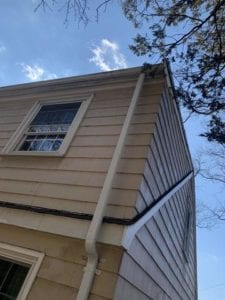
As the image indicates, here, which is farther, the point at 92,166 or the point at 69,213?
the point at 92,166

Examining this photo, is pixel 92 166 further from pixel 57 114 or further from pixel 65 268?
pixel 57 114

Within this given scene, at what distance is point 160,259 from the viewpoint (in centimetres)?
435

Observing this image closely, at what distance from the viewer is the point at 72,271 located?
9.50 ft

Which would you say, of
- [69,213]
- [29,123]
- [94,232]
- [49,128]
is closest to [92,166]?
[69,213]

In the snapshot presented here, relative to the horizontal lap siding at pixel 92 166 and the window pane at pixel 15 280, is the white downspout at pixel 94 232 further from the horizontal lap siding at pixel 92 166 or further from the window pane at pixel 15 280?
the window pane at pixel 15 280

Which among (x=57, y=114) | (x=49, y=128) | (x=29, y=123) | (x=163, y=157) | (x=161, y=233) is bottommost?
(x=161, y=233)

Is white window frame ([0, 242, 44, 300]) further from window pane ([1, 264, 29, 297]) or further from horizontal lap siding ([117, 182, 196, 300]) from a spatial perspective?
horizontal lap siding ([117, 182, 196, 300])

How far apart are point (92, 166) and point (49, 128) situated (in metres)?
1.67

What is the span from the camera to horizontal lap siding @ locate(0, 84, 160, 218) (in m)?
3.39

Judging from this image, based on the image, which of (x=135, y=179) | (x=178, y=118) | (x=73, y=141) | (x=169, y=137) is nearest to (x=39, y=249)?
(x=135, y=179)

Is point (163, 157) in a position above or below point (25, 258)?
above

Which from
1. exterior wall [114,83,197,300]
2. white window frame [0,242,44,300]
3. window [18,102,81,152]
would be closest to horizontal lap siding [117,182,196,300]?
exterior wall [114,83,197,300]

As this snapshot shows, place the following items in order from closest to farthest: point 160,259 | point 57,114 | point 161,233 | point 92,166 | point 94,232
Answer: point 94,232
point 92,166
point 160,259
point 161,233
point 57,114

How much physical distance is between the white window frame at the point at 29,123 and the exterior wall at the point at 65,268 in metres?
1.46
